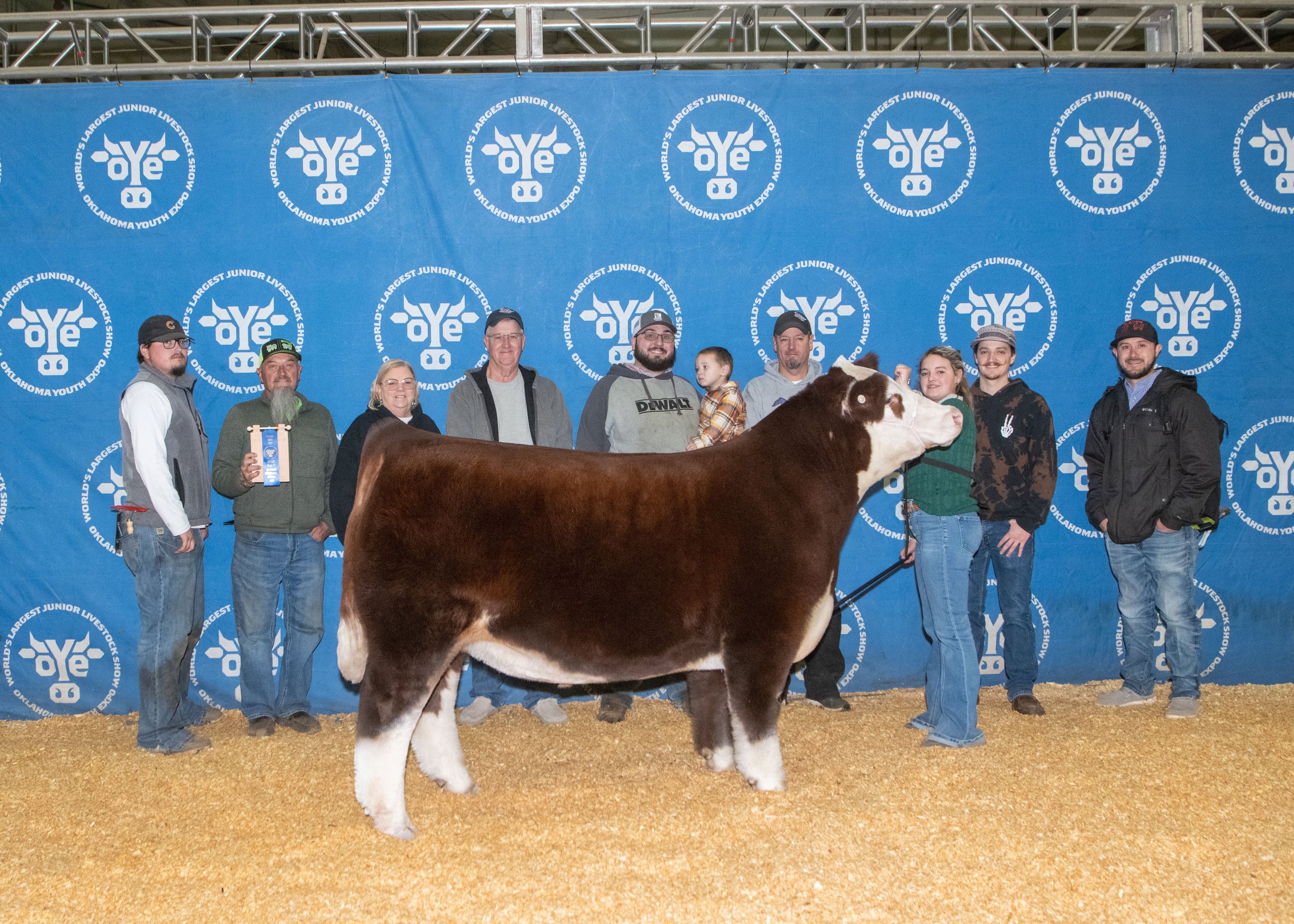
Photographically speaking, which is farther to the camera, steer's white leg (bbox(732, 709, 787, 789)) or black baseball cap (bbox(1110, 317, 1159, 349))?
black baseball cap (bbox(1110, 317, 1159, 349))

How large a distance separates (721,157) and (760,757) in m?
4.18

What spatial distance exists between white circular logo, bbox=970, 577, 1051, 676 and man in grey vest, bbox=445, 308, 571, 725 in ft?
10.2

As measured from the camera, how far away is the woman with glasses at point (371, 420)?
5.39 meters

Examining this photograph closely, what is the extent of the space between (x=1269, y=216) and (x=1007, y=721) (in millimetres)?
4275

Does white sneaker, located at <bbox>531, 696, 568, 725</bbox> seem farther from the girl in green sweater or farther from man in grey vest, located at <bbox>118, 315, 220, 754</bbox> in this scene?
the girl in green sweater

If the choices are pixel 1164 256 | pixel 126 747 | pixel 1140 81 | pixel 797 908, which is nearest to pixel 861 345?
pixel 1164 256

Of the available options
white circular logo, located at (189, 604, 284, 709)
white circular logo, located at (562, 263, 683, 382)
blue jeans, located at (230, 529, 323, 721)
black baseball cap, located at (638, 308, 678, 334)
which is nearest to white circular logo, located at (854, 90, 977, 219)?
white circular logo, located at (562, 263, 683, 382)

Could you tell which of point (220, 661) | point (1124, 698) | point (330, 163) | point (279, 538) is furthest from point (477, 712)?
point (1124, 698)

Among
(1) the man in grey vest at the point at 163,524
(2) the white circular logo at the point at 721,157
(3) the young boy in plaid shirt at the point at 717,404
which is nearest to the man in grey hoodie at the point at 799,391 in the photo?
(3) the young boy in plaid shirt at the point at 717,404

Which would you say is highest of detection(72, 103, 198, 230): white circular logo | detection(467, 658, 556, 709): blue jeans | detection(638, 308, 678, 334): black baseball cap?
detection(72, 103, 198, 230): white circular logo

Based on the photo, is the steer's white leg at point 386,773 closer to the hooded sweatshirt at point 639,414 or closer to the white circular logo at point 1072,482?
the hooded sweatshirt at point 639,414

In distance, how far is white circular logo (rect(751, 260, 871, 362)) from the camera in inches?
250

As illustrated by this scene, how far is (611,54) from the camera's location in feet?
20.1

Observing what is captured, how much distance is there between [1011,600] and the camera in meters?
5.84
